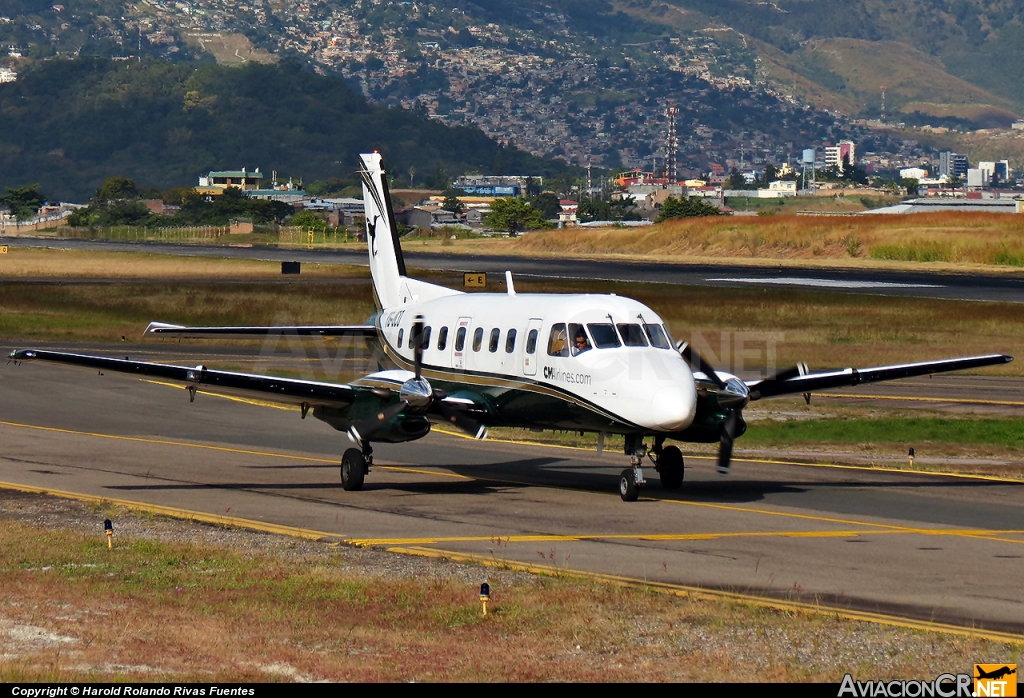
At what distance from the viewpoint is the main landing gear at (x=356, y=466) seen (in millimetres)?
25156

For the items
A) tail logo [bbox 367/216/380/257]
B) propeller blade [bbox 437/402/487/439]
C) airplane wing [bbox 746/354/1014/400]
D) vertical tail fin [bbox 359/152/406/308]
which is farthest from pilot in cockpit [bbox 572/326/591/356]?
tail logo [bbox 367/216/380/257]

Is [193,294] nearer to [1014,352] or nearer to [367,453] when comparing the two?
[1014,352]

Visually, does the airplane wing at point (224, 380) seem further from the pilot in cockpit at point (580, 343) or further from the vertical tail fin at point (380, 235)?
the vertical tail fin at point (380, 235)

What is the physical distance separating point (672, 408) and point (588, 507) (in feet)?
9.62

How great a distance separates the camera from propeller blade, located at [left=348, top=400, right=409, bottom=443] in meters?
24.5

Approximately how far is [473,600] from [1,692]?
6.12 meters

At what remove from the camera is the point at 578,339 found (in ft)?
77.3

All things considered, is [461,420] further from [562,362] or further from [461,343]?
[562,362]

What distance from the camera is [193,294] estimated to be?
7369 centimetres

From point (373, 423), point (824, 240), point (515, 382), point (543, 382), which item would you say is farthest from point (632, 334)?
point (824, 240)

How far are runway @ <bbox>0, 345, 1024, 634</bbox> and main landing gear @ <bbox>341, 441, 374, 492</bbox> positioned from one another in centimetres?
31

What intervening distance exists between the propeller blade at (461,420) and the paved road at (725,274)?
48212 millimetres

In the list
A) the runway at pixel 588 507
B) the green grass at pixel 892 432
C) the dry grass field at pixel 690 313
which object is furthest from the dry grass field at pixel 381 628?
the dry grass field at pixel 690 313

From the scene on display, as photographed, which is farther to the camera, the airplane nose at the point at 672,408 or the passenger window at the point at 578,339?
the passenger window at the point at 578,339
